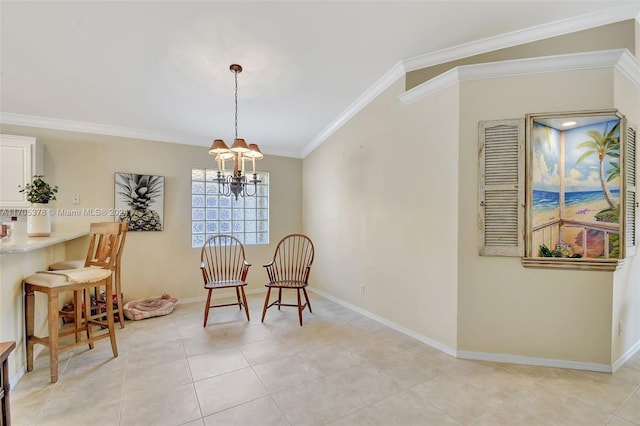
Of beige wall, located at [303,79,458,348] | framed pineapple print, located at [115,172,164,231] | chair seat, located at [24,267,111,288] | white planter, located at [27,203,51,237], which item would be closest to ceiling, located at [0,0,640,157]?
beige wall, located at [303,79,458,348]

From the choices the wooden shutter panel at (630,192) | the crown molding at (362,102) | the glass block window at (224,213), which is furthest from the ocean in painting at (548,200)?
the glass block window at (224,213)

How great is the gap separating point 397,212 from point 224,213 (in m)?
2.77

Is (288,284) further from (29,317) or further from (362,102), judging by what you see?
(362,102)

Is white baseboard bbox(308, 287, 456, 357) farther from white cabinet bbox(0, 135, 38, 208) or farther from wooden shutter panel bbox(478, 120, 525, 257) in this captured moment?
white cabinet bbox(0, 135, 38, 208)

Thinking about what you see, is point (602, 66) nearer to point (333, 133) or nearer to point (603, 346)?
point (603, 346)

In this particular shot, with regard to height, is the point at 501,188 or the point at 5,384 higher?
the point at 501,188

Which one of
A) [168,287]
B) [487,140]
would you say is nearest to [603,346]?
[487,140]

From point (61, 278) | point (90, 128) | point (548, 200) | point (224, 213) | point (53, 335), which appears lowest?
point (53, 335)

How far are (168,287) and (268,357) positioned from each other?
234cm

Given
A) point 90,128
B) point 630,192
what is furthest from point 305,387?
point 90,128

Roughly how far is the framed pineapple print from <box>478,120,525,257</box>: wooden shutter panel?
3.95 m

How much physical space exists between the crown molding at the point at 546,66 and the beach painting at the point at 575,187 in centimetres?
40

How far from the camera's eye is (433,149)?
8.86 ft

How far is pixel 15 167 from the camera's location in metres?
3.17
